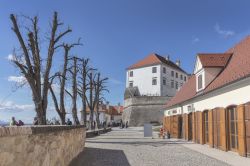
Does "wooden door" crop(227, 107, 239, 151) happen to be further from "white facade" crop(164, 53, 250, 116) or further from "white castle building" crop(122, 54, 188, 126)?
"white castle building" crop(122, 54, 188, 126)

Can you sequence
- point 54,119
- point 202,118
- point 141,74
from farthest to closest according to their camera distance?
point 141,74 < point 54,119 < point 202,118

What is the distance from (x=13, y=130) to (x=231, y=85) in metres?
15.2

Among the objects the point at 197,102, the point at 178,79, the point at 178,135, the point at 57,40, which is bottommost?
the point at 178,135

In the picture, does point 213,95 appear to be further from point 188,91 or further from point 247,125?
point 188,91

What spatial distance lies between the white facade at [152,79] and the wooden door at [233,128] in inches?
2943

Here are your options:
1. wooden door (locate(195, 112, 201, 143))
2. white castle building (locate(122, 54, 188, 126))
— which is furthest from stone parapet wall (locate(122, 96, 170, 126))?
wooden door (locate(195, 112, 201, 143))

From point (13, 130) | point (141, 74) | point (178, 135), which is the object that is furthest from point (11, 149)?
point (141, 74)

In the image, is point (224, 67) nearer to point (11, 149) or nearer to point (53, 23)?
point (53, 23)

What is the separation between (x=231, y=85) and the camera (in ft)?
63.0

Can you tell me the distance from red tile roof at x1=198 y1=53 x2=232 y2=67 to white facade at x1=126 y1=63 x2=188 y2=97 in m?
66.9

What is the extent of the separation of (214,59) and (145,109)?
2368 inches

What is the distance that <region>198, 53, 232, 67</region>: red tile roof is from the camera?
85.6 feet

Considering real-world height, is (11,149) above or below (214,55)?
below

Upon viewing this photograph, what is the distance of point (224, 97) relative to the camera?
20.5m
